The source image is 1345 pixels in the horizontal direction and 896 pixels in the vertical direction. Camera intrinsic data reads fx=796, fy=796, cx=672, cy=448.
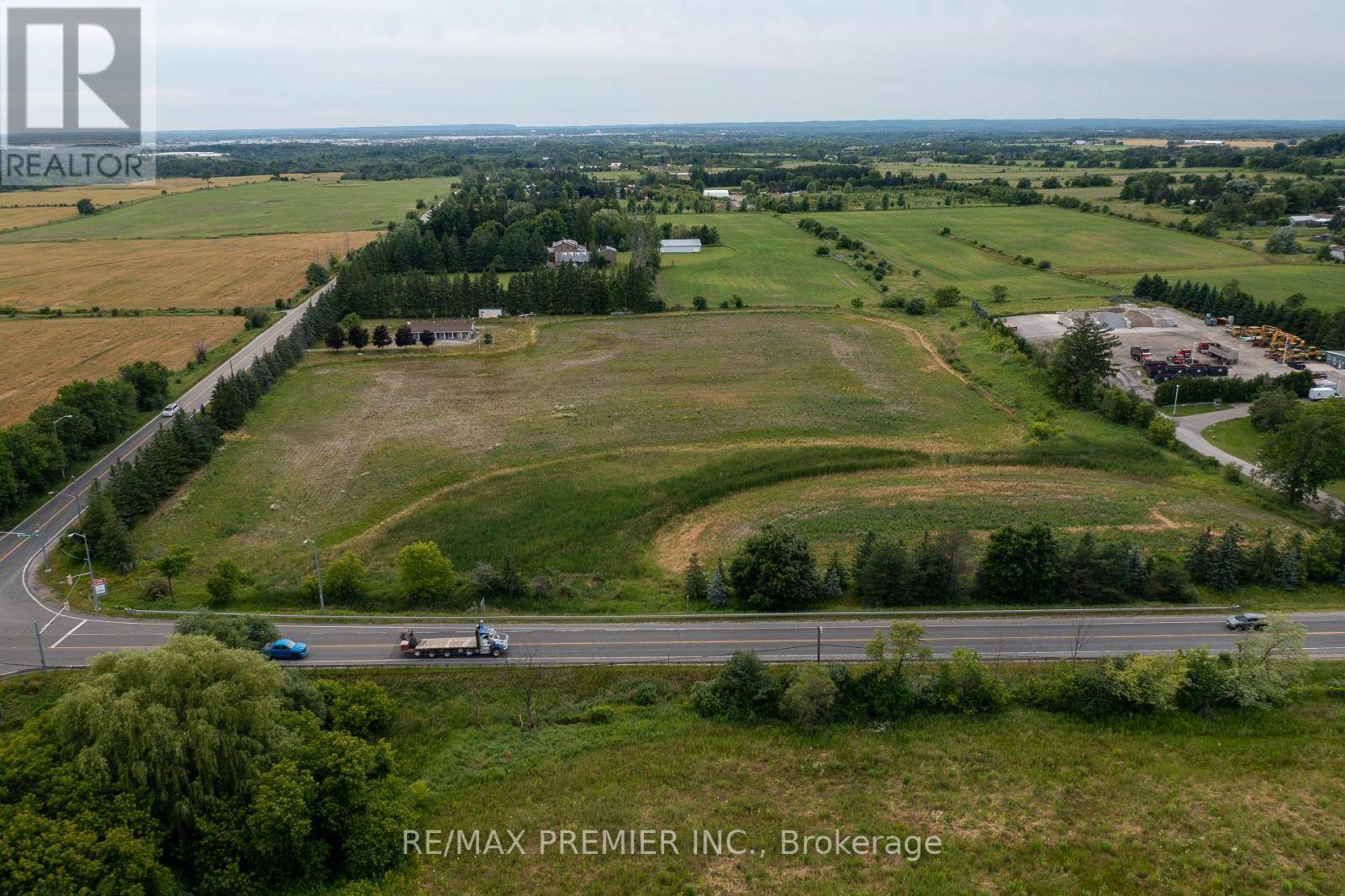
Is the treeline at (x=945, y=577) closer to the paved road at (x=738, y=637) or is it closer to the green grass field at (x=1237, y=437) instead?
the paved road at (x=738, y=637)

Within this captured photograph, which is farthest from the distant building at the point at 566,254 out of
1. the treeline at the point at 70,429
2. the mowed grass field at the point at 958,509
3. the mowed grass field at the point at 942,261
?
the mowed grass field at the point at 958,509

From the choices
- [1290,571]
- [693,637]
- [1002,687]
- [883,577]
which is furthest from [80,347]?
[1290,571]

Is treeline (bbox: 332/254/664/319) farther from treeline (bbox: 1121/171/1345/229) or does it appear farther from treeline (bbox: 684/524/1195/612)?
treeline (bbox: 1121/171/1345/229)

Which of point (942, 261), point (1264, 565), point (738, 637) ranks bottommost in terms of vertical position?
point (738, 637)

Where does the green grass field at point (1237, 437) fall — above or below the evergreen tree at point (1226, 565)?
above

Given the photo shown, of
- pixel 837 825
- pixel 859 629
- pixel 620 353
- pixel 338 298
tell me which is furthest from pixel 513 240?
pixel 837 825

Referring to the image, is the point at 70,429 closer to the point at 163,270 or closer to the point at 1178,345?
the point at 163,270

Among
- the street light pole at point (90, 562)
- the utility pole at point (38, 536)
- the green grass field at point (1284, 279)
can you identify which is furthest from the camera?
the green grass field at point (1284, 279)
